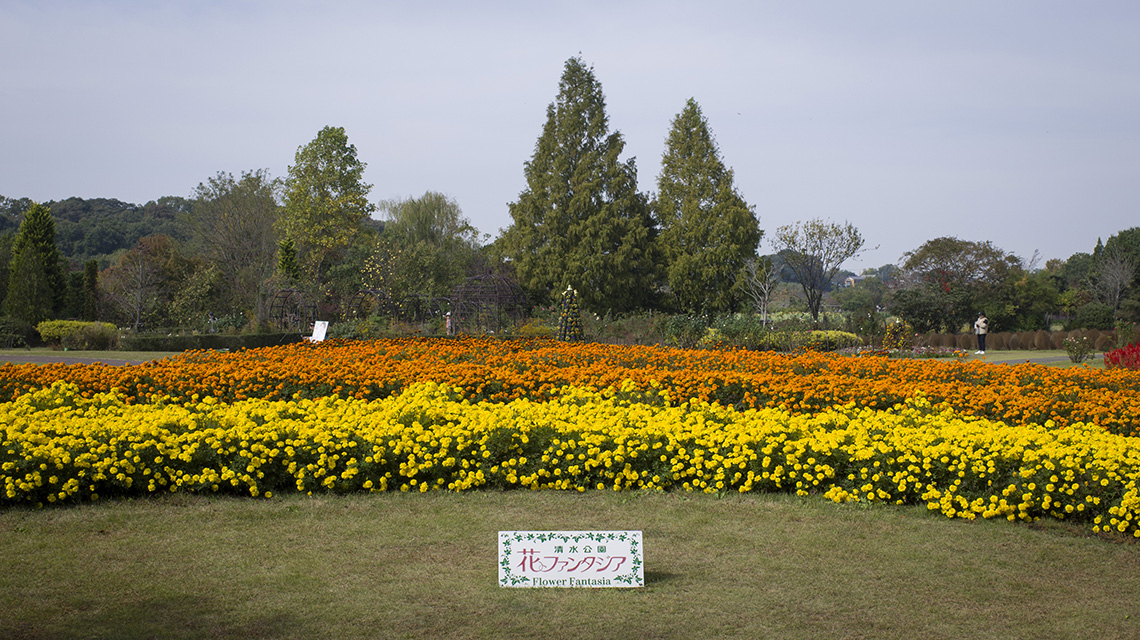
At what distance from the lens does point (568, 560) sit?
3.66 metres

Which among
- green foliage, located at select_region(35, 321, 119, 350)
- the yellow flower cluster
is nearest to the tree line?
green foliage, located at select_region(35, 321, 119, 350)

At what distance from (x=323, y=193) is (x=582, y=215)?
1128 cm

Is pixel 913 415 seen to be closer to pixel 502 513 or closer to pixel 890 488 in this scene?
pixel 890 488

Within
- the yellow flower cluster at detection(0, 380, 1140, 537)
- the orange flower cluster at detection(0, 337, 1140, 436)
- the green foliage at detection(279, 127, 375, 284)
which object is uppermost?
the green foliage at detection(279, 127, 375, 284)

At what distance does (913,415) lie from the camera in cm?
619

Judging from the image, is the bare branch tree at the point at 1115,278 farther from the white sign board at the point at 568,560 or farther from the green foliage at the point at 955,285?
the white sign board at the point at 568,560

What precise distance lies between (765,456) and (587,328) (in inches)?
515

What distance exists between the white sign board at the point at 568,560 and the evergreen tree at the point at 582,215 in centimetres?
2672

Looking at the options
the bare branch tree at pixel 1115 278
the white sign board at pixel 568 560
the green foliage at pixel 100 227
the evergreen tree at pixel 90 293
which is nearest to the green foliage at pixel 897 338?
the white sign board at pixel 568 560

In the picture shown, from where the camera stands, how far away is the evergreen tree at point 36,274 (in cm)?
2420

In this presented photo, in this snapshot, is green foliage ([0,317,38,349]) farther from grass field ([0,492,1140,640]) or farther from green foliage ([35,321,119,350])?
grass field ([0,492,1140,640])

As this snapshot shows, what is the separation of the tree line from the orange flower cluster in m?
14.8

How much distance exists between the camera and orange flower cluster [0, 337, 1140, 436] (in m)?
7.05

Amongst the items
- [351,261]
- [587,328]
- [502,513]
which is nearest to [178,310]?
[351,261]
